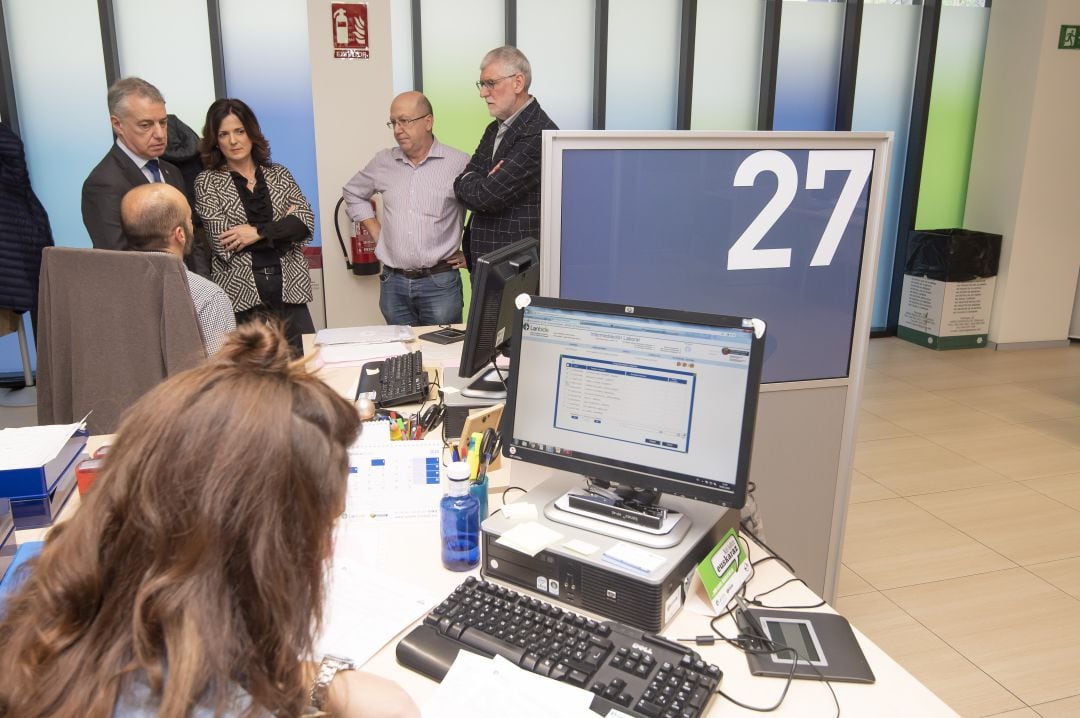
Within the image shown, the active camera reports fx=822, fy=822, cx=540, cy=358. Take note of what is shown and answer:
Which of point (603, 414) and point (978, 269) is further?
point (978, 269)

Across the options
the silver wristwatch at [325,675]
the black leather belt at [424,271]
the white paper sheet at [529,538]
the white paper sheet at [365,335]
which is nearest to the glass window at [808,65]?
the black leather belt at [424,271]

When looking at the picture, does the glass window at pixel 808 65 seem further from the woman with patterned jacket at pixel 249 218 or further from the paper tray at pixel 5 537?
the paper tray at pixel 5 537

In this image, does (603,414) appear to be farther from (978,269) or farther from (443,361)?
(978,269)

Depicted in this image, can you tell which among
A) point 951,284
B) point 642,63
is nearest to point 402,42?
point 642,63

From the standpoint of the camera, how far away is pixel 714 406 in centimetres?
150

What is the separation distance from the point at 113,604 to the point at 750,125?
5587mm

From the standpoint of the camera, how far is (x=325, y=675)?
118cm

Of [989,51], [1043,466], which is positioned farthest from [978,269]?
[1043,466]

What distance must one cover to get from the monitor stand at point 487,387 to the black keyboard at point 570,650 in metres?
0.87

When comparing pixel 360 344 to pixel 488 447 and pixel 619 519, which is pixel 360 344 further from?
pixel 619 519

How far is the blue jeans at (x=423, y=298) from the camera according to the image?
12.0ft

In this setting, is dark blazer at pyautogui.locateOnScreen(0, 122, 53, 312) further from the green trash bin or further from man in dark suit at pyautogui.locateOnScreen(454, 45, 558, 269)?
the green trash bin

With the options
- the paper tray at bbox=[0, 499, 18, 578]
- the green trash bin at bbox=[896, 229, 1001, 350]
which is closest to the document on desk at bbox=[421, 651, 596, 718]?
the paper tray at bbox=[0, 499, 18, 578]

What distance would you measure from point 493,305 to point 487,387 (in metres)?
0.29
